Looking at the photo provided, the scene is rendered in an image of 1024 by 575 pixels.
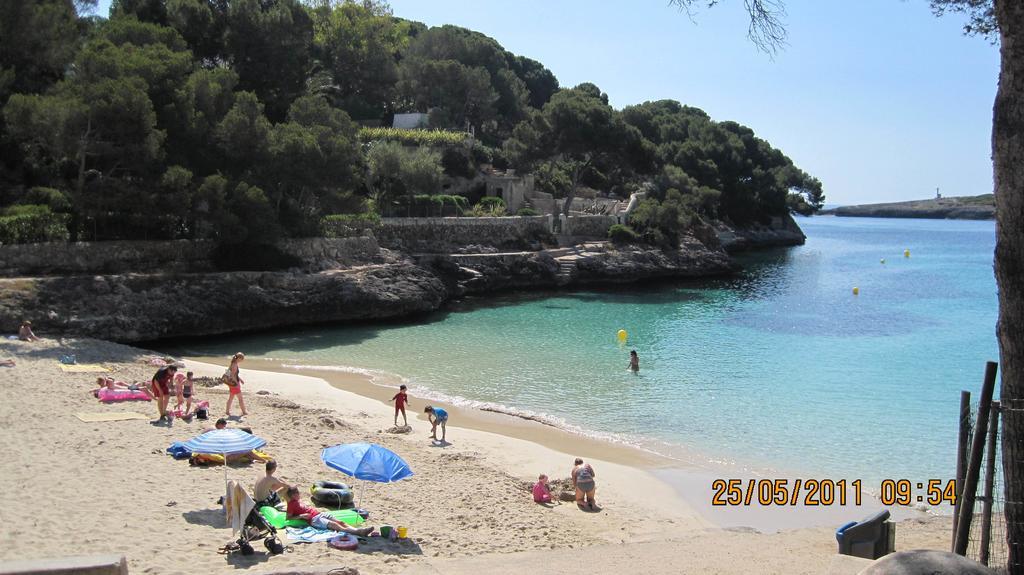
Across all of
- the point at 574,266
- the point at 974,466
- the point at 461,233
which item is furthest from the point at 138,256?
the point at 974,466

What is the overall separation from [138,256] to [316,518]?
24900 millimetres

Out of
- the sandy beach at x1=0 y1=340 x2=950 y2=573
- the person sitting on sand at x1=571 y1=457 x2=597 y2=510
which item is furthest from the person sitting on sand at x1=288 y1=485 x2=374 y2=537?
the person sitting on sand at x1=571 y1=457 x2=597 y2=510

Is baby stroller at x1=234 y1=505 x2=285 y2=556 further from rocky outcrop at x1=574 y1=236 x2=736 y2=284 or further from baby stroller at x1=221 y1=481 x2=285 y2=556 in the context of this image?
rocky outcrop at x1=574 y1=236 x2=736 y2=284

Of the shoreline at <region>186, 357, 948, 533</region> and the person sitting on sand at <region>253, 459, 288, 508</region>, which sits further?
the shoreline at <region>186, 357, 948, 533</region>

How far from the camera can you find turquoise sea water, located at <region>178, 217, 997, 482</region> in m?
18.7

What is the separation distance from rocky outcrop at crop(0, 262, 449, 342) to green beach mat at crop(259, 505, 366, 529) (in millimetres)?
19300

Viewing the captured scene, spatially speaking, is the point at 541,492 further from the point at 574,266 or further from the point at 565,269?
the point at 574,266

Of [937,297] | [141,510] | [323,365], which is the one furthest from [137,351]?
[937,297]

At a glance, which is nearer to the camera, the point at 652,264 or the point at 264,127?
the point at 264,127

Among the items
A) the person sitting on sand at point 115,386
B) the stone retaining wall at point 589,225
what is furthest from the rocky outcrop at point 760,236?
the person sitting on sand at point 115,386

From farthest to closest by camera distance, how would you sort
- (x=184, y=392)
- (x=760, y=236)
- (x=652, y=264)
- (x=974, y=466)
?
(x=760, y=236) → (x=652, y=264) → (x=184, y=392) → (x=974, y=466)

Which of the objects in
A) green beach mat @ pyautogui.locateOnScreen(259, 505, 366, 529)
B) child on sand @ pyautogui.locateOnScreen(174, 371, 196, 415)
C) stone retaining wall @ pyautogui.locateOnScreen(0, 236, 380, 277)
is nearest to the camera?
green beach mat @ pyautogui.locateOnScreen(259, 505, 366, 529)

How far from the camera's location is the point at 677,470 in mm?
16422

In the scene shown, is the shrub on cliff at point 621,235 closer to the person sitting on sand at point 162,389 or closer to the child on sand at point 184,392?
the child on sand at point 184,392
